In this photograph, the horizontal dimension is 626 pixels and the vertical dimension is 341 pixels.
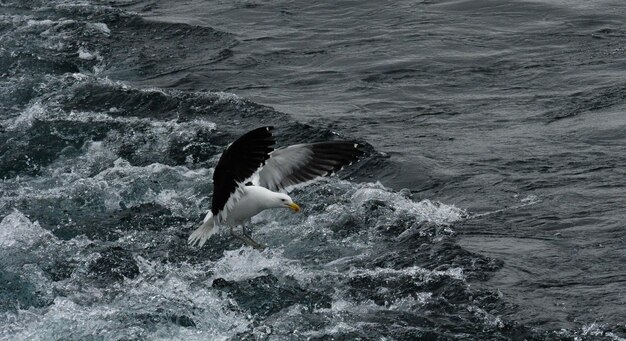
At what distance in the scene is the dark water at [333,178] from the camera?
30.1 ft

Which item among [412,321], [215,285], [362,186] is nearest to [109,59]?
[362,186]

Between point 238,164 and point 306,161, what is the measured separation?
964 mm

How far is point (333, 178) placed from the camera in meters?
11.9

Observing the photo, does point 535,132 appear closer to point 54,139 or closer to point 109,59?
point 54,139

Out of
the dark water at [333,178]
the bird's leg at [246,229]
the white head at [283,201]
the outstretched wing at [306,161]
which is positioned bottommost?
the bird's leg at [246,229]

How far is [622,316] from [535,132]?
4639mm

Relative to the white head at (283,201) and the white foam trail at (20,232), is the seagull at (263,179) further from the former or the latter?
the white foam trail at (20,232)

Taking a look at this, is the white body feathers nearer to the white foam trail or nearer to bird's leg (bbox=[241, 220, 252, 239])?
bird's leg (bbox=[241, 220, 252, 239])

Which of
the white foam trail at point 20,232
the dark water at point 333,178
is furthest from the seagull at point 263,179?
the white foam trail at point 20,232

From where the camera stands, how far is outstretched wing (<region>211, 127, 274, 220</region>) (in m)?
9.57

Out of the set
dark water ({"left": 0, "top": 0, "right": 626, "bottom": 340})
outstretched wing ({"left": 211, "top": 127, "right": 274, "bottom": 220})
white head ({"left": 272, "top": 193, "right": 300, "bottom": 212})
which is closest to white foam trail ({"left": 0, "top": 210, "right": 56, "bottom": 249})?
dark water ({"left": 0, "top": 0, "right": 626, "bottom": 340})

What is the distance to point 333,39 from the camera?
1769 cm

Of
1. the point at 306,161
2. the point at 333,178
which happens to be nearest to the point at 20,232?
the point at 306,161

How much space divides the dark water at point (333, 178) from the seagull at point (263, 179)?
1.02 feet
